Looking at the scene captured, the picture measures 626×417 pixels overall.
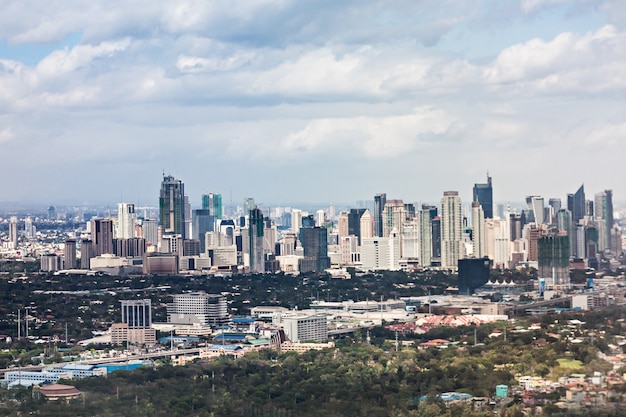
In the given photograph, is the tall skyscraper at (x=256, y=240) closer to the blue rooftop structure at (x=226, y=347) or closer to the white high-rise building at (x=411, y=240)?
the white high-rise building at (x=411, y=240)

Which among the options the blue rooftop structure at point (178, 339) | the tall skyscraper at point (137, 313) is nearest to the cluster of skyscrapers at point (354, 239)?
the tall skyscraper at point (137, 313)

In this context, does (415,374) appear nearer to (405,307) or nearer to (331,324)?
(331,324)

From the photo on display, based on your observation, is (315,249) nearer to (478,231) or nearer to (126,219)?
(478,231)

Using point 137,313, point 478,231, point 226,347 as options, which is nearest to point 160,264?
point 478,231

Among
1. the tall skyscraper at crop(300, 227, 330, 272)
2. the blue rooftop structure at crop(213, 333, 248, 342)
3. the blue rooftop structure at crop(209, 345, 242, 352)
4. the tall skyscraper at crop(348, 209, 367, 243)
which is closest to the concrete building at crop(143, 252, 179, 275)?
the tall skyscraper at crop(300, 227, 330, 272)

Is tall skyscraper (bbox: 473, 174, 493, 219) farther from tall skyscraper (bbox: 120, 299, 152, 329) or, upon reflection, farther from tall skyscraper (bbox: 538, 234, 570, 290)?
tall skyscraper (bbox: 120, 299, 152, 329)

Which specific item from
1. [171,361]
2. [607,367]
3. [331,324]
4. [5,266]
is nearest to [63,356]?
[171,361]

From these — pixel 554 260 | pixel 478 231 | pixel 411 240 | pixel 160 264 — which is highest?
pixel 478 231
